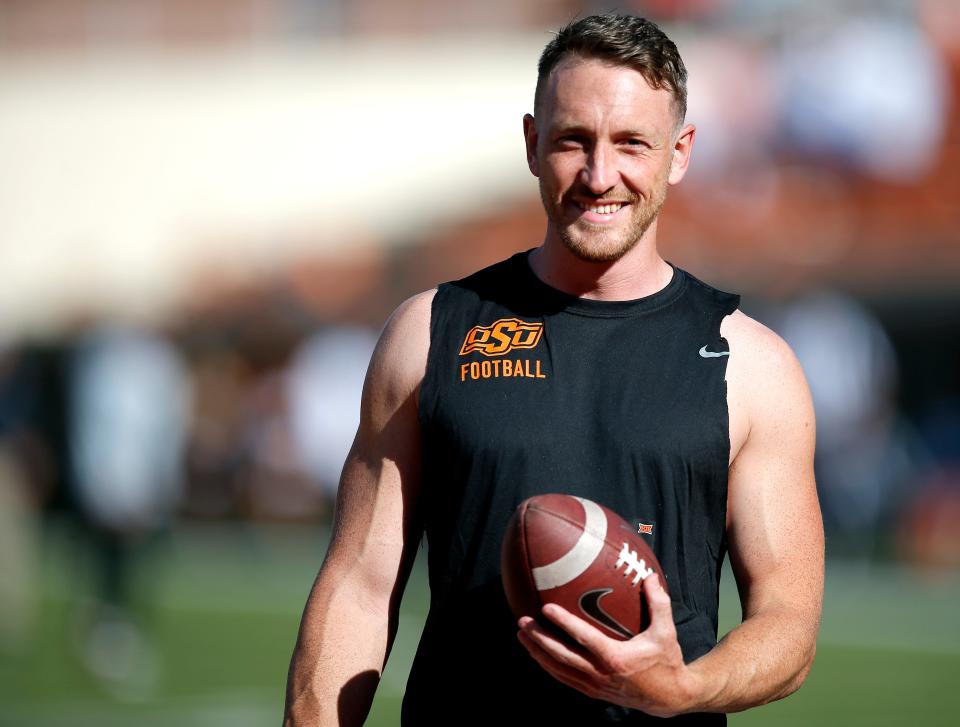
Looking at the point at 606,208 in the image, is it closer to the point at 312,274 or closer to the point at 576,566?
the point at 576,566

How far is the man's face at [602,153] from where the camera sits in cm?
344

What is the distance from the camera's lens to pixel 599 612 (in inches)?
124

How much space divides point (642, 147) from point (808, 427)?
2.34ft

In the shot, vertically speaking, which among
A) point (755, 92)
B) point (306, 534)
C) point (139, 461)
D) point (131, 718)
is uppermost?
point (755, 92)

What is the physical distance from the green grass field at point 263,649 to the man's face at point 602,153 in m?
7.22

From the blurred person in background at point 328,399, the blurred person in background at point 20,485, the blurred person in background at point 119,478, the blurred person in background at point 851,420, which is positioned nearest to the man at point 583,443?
the blurred person in background at point 119,478

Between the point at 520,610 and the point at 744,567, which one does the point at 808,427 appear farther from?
the point at 520,610

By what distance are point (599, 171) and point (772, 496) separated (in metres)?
0.79

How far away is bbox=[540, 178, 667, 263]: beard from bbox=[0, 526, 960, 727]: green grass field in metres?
7.19

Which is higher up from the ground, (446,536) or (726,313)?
(726,313)

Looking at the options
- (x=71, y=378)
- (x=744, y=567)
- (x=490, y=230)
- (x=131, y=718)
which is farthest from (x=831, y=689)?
(x=490, y=230)

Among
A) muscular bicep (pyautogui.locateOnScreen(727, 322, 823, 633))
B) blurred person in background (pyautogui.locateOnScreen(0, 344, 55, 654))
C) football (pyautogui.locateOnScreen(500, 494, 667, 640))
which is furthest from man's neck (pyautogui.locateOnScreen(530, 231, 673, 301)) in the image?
blurred person in background (pyautogui.locateOnScreen(0, 344, 55, 654))

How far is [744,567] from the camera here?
351 centimetres

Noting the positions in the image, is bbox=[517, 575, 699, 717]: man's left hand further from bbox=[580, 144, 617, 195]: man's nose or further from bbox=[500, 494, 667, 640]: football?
bbox=[580, 144, 617, 195]: man's nose
